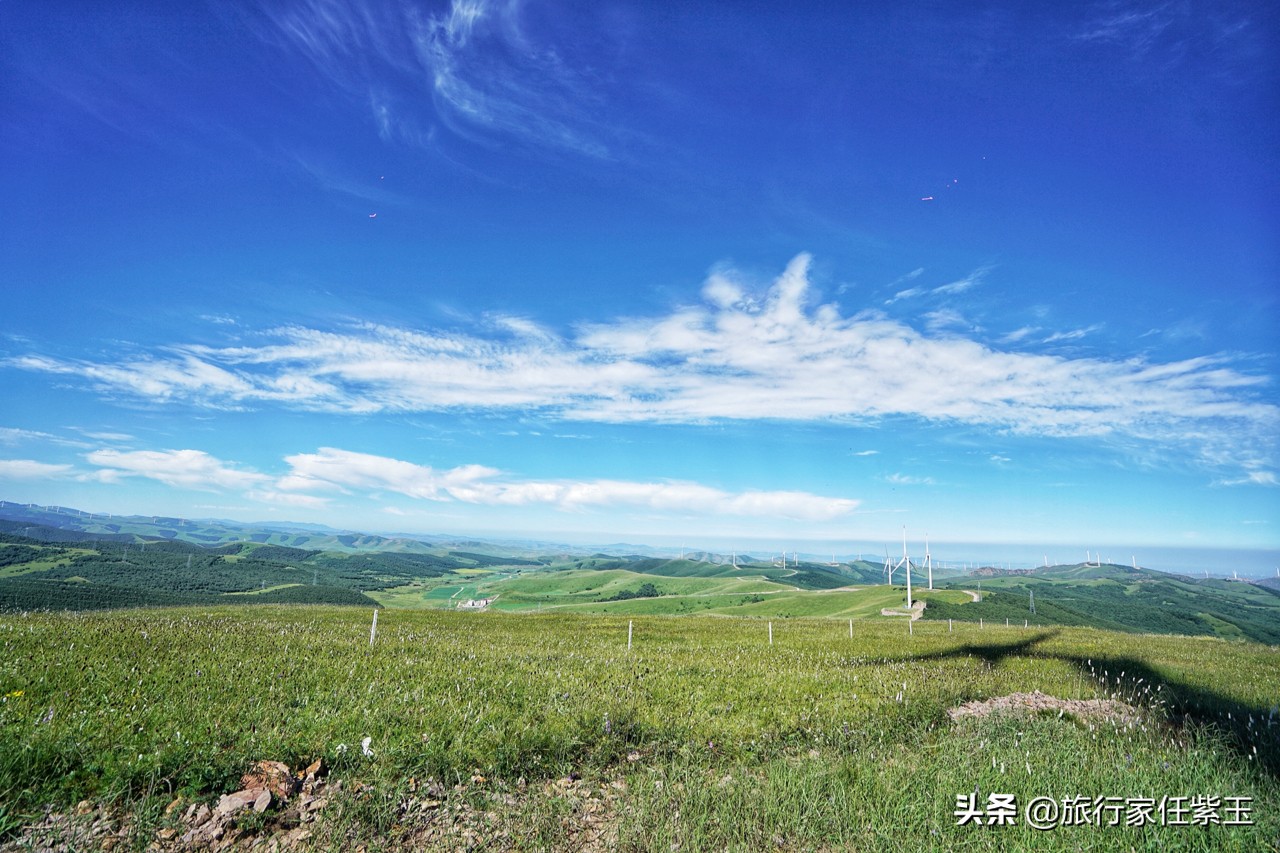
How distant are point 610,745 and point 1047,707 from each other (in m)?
9.30

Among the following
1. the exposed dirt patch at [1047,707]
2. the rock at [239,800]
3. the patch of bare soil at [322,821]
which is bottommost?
the exposed dirt patch at [1047,707]

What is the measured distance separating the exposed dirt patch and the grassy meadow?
0.31 meters

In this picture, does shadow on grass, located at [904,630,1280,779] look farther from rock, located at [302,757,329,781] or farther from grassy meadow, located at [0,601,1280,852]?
rock, located at [302,757,329,781]

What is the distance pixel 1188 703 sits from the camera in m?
11.7

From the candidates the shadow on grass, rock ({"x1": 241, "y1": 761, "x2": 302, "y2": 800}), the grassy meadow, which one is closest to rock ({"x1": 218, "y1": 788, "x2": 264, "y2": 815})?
rock ({"x1": 241, "y1": 761, "x2": 302, "y2": 800})

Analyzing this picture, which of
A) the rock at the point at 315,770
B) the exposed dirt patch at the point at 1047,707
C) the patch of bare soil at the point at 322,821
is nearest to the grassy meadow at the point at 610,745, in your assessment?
the patch of bare soil at the point at 322,821

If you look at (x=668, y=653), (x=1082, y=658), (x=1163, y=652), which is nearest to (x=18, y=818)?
(x=668, y=653)

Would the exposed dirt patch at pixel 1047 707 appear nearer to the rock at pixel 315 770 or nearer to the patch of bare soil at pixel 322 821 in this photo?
the patch of bare soil at pixel 322 821

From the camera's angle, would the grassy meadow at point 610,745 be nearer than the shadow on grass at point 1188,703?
Yes

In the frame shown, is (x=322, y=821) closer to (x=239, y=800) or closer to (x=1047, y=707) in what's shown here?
(x=239, y=800)

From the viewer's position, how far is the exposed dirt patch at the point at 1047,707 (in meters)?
10.3

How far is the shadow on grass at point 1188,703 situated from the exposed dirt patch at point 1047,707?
62 cm

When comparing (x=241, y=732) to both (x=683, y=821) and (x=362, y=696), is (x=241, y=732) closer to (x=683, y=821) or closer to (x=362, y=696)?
(x=362, y=696)

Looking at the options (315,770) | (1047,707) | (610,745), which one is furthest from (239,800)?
(1047,707)
